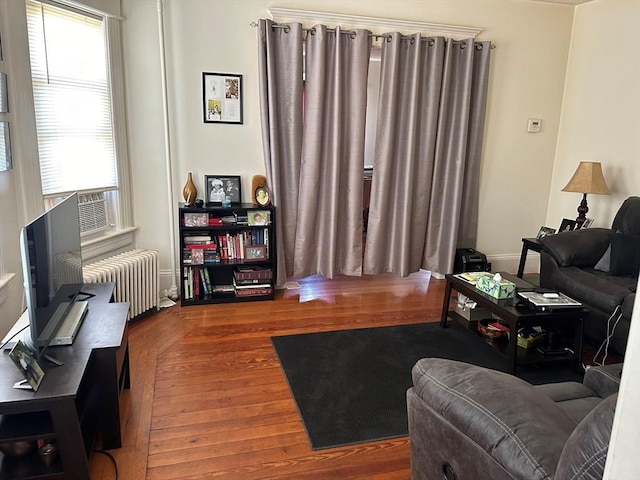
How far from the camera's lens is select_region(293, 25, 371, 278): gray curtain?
394 centimetres

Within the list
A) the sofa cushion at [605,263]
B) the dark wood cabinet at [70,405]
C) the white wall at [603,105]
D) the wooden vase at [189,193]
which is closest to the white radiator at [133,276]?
the wooden vase at [189,193]

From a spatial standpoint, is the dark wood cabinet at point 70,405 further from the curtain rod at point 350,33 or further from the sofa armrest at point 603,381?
the curtain rod at point 350,33

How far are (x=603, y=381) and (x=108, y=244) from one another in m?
3.30

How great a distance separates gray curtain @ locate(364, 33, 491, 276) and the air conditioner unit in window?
2261mm

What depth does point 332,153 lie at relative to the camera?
407cm

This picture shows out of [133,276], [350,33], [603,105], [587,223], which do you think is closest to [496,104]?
[603,105]

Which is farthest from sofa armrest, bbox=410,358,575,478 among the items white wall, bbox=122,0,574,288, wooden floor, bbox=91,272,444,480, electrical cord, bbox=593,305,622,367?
white wall, bbox=122,0,574,288

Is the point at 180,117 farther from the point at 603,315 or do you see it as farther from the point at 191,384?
the point at 603,315

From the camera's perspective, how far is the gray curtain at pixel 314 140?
152 inches

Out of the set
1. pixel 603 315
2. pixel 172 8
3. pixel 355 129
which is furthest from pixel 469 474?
pixel 172 8

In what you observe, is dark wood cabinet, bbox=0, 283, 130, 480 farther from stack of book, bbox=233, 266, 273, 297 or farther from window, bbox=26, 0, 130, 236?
stack of book, bbox=233, 266, 273, 297

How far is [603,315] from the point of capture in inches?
123

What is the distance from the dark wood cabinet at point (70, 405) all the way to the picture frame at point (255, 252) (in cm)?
169

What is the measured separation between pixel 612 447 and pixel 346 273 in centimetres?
364
